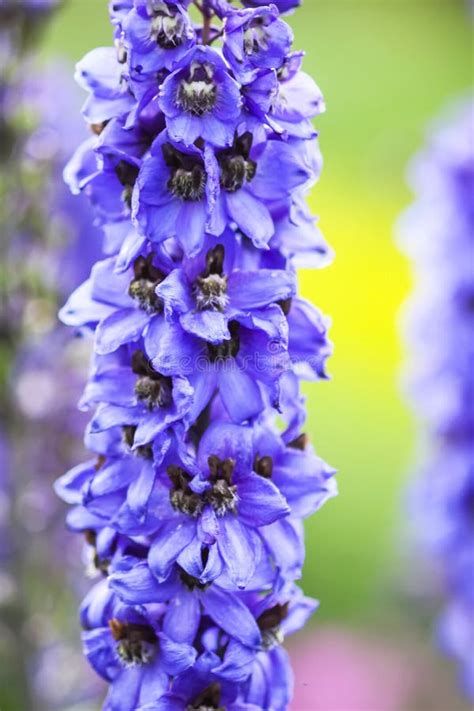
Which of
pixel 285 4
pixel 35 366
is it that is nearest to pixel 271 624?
pixel 285 4

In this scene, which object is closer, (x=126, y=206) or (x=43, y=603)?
(x=126, y=206)

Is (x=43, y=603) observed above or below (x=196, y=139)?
below

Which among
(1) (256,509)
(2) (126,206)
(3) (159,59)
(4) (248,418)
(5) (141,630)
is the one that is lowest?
(5) (141,630)

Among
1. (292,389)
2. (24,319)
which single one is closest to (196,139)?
(292,389)

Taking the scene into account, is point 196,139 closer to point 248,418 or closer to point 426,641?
point 248,418

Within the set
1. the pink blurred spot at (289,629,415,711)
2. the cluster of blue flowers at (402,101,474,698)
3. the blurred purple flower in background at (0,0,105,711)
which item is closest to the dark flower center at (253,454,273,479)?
the blurred purple flower in background at (0,0,105,711)

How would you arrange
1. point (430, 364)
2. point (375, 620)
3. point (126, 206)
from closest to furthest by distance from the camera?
point (126, 206)
point (430, 364)
point (375, 620)

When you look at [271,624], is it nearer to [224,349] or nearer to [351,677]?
[224,349]
